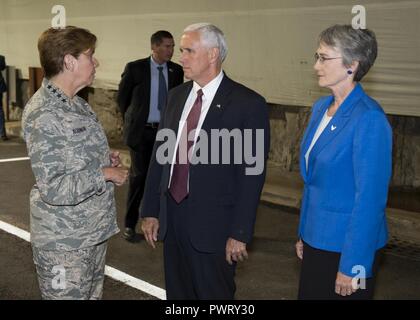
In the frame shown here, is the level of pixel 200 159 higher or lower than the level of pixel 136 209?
higher

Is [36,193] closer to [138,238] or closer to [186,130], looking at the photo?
[186,130]

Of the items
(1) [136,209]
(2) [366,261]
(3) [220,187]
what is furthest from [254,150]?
(1) [136,209]

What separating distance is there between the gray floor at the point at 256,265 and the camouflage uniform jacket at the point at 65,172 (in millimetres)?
2050

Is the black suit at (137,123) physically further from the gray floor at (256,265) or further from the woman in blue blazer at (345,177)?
the woman in blue blazer at (345,177)

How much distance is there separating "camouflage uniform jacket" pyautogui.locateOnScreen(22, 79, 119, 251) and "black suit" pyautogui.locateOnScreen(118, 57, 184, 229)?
3.05 meters

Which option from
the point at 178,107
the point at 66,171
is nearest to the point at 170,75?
the point at 178,107

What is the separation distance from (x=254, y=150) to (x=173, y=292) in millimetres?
960

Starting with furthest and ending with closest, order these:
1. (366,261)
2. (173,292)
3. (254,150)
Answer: (173,292), (254,150), (366,261)

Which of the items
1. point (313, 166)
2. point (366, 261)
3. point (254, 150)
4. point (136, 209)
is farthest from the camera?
point (136, 209)

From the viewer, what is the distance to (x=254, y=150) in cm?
343

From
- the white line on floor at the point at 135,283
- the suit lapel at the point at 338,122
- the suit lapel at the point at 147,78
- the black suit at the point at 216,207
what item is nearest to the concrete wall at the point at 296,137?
the suit lapel at the point at 147,78

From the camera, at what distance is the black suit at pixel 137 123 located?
629 cm

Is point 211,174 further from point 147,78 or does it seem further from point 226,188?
point 147,78

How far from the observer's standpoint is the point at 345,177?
294 centimetres
